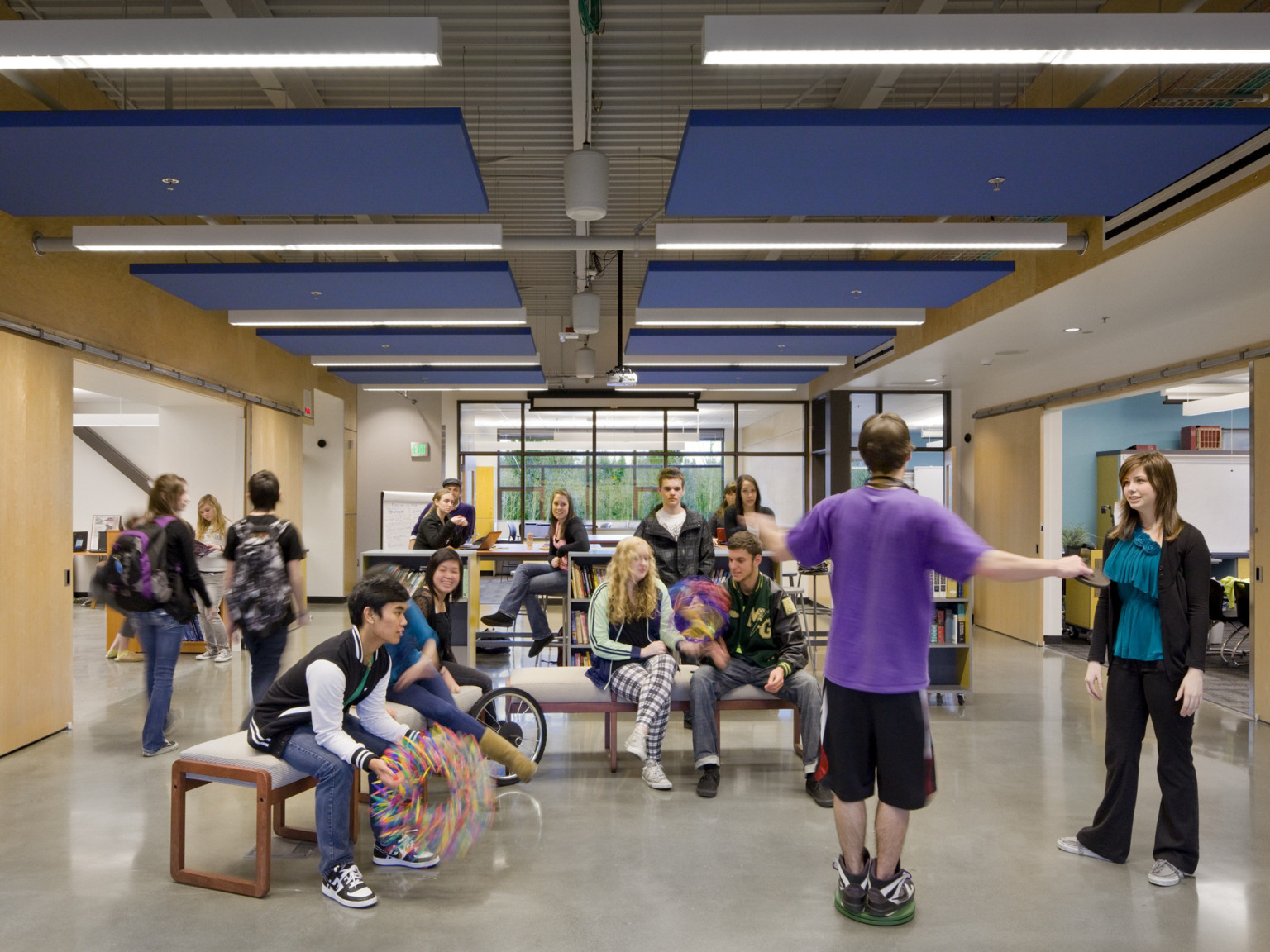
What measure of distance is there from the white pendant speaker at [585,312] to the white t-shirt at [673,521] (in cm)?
372

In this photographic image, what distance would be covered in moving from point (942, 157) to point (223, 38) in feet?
11.7

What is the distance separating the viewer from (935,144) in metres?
4.61

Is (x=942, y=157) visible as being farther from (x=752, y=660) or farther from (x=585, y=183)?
(x=752, y=660)

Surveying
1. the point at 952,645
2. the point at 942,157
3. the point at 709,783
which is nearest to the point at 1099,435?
the point at 952,645

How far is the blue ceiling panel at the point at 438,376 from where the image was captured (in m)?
12.4

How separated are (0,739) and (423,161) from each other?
4.55 m

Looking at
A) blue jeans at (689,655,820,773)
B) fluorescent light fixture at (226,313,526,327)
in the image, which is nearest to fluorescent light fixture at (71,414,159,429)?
fluorescent light fixture at (226,313,526,327)

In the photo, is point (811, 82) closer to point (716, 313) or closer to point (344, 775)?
point (716, 313)

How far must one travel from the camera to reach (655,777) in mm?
4945

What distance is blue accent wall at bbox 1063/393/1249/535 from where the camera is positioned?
475 inches

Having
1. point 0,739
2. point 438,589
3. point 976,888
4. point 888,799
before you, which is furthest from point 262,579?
point 976,888

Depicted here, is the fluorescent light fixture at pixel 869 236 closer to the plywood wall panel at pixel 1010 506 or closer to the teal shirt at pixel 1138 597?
the teal shirt at pixel 1138 597

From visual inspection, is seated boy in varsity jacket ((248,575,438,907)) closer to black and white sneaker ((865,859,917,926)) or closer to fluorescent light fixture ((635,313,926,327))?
black and white sneaker ((865,859,917,926))

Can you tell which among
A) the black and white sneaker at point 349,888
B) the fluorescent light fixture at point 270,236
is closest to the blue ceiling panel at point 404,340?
the fluorescent light fixture at point 270,236
